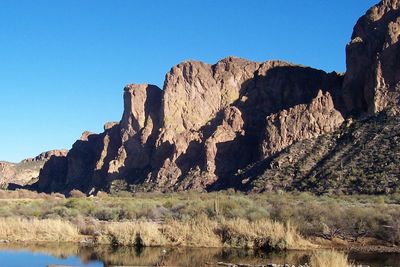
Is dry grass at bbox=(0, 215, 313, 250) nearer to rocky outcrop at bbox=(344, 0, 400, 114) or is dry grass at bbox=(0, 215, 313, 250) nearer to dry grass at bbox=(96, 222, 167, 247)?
dry grass at bbox=(96, 222, 167, 247)

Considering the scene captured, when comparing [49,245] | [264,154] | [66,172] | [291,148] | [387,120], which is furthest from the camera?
[66,172]

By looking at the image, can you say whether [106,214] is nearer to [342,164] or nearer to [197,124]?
[342,164]

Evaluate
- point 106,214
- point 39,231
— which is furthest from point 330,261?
point 106,214

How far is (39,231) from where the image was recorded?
34938 millimetres

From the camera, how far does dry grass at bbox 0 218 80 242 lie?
3434 centimetres

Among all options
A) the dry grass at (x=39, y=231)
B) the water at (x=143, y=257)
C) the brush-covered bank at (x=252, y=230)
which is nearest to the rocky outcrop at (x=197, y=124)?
the brush-covered bank at (x=252, y=230)

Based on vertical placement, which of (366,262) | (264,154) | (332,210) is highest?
(264,154)

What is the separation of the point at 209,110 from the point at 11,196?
5899 centimetres

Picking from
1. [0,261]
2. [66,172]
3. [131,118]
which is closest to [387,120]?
[0,261]

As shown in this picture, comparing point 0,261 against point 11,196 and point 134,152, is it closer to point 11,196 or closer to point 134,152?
point 11,196

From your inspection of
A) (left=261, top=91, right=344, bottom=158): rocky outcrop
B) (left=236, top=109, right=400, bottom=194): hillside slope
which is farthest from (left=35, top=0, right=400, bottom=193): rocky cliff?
(left=236, top=109, right=400, bottom=194): hillside slope

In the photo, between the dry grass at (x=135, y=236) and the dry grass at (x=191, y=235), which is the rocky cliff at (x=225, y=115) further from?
the dry grass at (x=135, y=236)

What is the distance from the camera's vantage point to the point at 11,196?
336ft

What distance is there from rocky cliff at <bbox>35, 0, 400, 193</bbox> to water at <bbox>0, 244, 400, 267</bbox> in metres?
69.8
